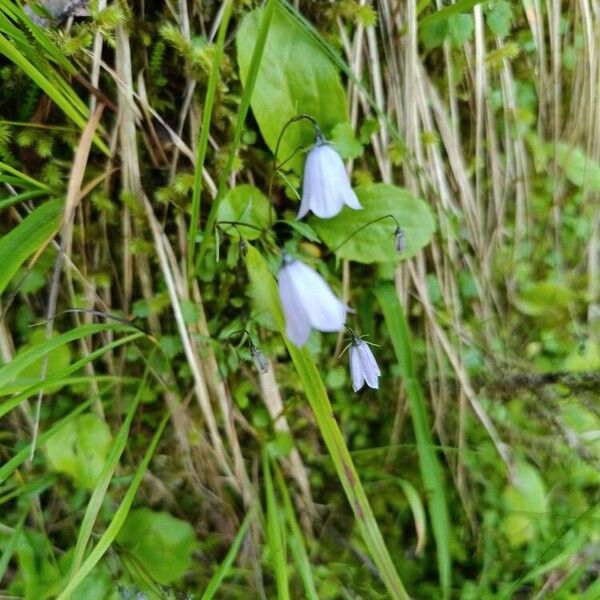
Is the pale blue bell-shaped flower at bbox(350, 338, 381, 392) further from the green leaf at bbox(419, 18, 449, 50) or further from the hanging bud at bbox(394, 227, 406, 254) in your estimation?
the green leaf at bbox(419, 18, 449, 50)

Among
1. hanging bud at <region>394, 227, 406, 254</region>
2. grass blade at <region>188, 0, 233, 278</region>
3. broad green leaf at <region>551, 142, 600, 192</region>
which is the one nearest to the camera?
grass blade at <region>188, 0, 233, 278</region>

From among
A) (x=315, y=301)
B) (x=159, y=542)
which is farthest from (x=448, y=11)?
(x=159, y=542)

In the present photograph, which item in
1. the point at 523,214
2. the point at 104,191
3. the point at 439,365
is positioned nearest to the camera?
the point at 104,191

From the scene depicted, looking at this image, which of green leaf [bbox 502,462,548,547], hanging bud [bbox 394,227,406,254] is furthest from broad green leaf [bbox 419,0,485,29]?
green leaf [bbox 502,462,548,547]

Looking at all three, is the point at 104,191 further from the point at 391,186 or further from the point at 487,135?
the point at 487,135

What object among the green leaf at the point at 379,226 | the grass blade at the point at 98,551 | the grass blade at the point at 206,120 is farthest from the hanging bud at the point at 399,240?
the grass blade at the point at 98,551

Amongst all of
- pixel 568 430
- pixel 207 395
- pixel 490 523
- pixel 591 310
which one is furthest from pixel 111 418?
pixel 591 310
